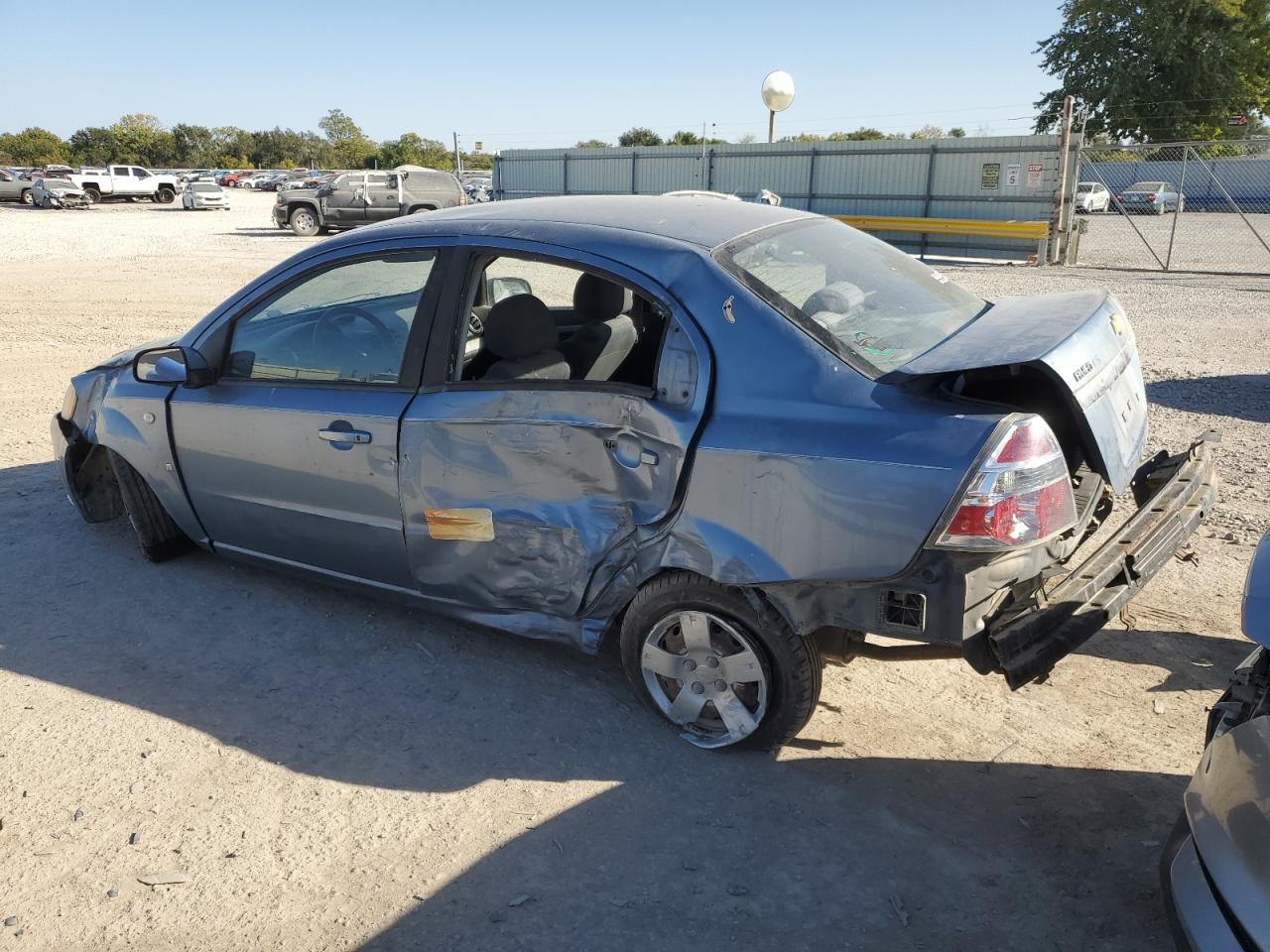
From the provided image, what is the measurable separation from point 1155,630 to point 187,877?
3.63 m

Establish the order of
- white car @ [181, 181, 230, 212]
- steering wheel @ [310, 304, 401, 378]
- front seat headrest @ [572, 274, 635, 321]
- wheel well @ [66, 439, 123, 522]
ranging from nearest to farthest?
steering wheel @ [310, 304, 401, 378]
front seat headrest @ [572, 274, 635, 321]
wheel well @ [66, 439, 123, 522]
white car @ [181, 181, 230, 212]

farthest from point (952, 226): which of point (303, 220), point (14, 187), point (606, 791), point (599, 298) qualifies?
point (14, 187)

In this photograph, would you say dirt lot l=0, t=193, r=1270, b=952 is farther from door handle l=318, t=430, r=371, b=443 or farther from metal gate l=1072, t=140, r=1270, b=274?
metal gate l=1072, t=140, r=1270, b=274

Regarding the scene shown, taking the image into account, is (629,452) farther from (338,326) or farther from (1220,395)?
(1220,395)

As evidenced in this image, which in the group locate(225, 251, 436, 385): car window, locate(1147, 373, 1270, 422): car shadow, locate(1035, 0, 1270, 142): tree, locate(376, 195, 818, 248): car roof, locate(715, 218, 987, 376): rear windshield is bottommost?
locate(1147, 373, 1270, 422): car shadow

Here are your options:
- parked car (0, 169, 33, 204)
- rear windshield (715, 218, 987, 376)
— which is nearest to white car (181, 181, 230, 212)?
parked car (0, 169, 33, 204)

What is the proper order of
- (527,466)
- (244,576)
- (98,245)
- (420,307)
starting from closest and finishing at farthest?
(527,466)
(420,307)
(244,576)
(98,245)

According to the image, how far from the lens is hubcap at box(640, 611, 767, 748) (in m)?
3.17

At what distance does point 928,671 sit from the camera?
12.6 ft

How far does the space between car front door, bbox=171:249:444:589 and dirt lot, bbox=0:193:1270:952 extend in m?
0.44

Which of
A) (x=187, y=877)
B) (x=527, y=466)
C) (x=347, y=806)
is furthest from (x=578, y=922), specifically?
(x=527, y=466)

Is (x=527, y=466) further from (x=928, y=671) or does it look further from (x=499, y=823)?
(x=928, y=671)

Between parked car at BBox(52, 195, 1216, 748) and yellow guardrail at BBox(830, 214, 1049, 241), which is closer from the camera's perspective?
parked car at BBox(52, 195, 1216, 748)

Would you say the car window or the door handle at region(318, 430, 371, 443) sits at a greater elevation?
the car window
